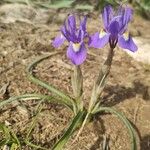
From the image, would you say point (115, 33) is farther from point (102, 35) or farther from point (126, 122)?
point (126, 122)

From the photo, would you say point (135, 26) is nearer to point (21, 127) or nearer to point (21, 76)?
point (21, 76)

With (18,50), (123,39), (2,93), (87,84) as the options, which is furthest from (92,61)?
(123,39)

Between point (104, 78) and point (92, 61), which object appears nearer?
point (104, 78)

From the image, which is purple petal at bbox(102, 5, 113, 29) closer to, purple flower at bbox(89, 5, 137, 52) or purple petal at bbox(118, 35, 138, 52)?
purple flower at bbox(89, 5, 137, 52)

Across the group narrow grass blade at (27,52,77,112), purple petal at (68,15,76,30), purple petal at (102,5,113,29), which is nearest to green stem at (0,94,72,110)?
narrow grass blade at (27,52,77,112)

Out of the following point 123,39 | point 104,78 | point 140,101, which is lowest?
point 140,101

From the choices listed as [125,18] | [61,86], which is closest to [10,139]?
[61,86]

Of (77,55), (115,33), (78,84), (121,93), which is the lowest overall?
(121,93)
